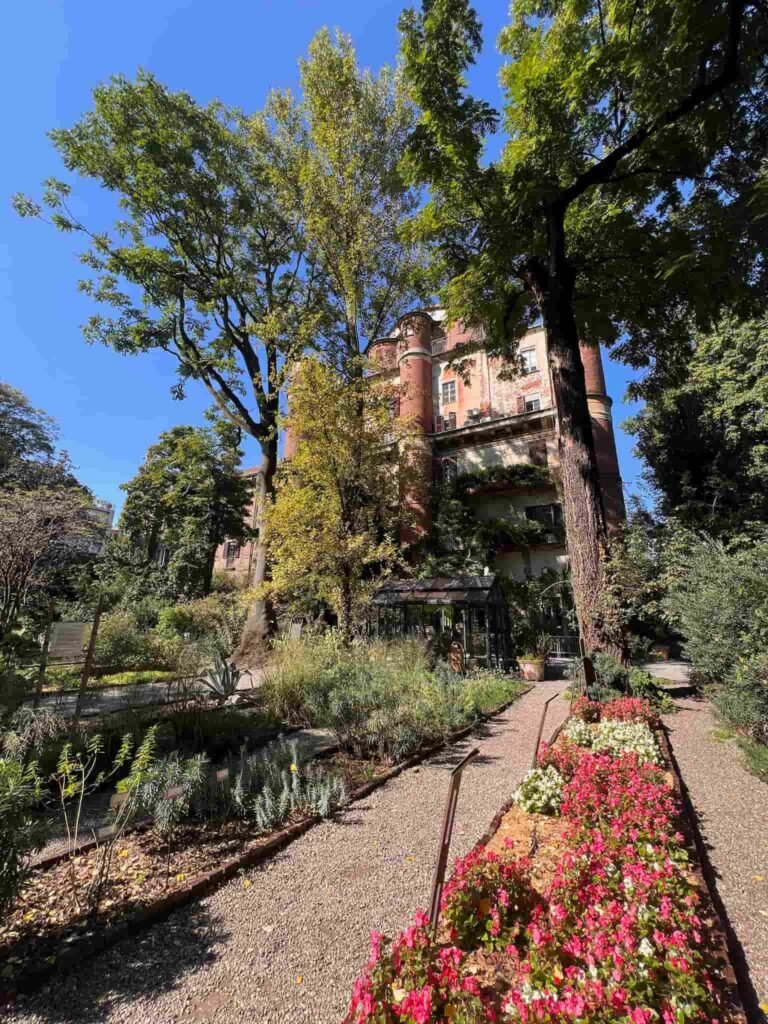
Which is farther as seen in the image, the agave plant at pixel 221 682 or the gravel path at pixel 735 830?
the agave plant at pixel 221 682

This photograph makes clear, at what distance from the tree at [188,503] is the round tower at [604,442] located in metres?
17.5

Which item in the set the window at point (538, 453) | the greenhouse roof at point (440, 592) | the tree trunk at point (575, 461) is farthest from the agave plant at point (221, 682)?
the window at point (538, 453)

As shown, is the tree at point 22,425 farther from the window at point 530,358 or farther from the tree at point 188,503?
the window at point 530,358

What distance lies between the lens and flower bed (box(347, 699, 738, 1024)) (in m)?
1.66

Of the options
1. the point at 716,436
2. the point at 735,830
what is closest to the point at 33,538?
the point at 735,830

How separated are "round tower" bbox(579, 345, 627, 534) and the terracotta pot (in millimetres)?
8487

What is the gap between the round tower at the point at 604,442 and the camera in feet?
65.9

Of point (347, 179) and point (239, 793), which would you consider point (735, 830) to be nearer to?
point (239, 793)

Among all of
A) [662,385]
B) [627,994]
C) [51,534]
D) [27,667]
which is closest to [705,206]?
[662,385]

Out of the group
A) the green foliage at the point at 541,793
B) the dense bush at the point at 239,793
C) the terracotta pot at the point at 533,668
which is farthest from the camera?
the terracotta pot at the point at 533,668

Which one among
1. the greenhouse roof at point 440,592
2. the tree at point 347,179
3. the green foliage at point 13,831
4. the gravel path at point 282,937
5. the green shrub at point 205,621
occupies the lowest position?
the gravel path at point 282,937

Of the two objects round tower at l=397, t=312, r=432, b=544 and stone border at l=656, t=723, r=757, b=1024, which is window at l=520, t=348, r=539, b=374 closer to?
round tower at l=397, t=312, r=432, b=544

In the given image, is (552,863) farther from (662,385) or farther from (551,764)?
(662,385)

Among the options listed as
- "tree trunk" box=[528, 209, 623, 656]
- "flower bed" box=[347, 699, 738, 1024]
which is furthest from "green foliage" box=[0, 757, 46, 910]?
"tree trunk" box=[528, 209, 623, 656]
